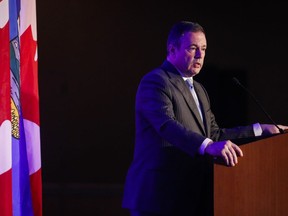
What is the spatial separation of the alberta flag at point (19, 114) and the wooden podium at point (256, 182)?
3.01ft

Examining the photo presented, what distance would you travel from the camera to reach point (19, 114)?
2.41m

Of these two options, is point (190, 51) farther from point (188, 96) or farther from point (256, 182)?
point (256, 182)

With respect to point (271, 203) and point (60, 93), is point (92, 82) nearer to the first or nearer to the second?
point (60, 93)

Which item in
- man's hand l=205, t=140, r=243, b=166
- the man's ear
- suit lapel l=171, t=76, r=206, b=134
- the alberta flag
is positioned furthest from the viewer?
the man's ear

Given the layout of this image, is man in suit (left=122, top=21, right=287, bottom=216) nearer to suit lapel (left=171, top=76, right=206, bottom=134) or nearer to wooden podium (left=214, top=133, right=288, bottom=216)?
suit lapel (left=171, top=76, right=206, bottom=134)

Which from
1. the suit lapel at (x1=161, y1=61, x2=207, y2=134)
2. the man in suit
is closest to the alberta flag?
the man in suit

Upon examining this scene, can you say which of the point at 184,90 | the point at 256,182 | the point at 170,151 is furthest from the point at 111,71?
the point at 256,182

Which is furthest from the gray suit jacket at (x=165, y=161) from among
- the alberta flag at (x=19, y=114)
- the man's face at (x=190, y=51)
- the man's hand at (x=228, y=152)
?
the alberta flag at (x=19, y=114)

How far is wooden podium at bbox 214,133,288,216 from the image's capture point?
5.63ft

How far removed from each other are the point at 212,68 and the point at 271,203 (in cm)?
184

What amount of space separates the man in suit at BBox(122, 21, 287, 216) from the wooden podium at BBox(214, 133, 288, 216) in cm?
35

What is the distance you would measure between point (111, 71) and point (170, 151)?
163cm

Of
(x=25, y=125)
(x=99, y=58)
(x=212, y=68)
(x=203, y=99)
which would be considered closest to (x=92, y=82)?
(x=99, y=58)

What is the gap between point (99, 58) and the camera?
12.2 ft
